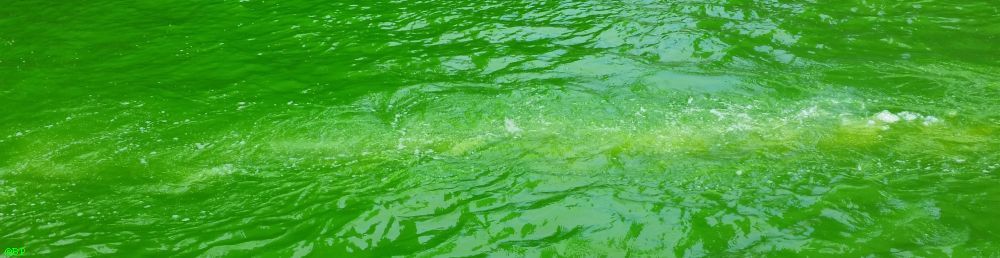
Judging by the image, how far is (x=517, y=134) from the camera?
22.5ft

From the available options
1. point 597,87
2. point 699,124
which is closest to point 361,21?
point 597,87

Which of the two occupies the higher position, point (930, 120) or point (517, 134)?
point (517, 134)

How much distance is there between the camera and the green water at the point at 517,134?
18.0ft

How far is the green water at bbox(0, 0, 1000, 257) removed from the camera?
550cm

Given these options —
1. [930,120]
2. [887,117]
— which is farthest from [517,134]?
[930,120]

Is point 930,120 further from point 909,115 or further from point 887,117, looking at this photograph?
point 887,117

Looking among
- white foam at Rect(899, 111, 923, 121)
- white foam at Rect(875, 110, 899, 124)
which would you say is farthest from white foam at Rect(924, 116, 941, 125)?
white foam at Rect(875, 110, 899, 124)

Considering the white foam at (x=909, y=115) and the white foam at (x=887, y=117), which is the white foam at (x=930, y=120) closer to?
the white foam at (x=909, y=115)

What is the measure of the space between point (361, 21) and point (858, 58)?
6.17 meters

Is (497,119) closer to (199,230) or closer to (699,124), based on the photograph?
(699,124)

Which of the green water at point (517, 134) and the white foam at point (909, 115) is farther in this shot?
the white foam at point (909, 115)

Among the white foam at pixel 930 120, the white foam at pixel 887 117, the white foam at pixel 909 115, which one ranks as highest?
the white foam at pixel 887 117

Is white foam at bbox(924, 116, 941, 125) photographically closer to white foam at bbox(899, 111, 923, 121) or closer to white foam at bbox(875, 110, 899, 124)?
white foam at bbox(899, 111, 923, 121)

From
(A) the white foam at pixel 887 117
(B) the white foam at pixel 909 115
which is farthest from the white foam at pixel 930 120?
(A) the white foam at pixel 887 117
